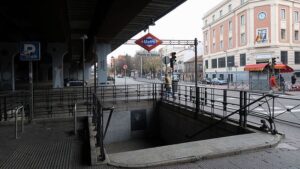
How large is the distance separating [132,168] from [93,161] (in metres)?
0.83

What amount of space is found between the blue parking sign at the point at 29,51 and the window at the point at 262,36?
42.0 m

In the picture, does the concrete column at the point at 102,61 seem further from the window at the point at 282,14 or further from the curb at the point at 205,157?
the window at the point at 282,14

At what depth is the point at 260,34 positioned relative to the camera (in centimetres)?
4359

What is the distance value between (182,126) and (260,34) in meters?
38.4

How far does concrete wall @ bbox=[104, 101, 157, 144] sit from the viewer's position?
13.2 metres

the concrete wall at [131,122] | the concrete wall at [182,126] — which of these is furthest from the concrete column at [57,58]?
the concrete wall at [182,126]

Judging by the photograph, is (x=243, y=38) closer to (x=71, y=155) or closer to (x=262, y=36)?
(x=262, y=36)

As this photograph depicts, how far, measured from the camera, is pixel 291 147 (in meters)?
5.80

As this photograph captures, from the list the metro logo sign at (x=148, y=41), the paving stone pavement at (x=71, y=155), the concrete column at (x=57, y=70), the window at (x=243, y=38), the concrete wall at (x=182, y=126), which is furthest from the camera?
the window at (x=243, y=38)

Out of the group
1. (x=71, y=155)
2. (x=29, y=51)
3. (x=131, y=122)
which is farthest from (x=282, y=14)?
(x=71, y=155)

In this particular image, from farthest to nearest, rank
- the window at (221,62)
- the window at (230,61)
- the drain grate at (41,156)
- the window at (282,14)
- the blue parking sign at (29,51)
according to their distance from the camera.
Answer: the window at (221,62)
the window at (230,61)
the window at (282,14)
the blue parking sign at (29,51)
the drain grate at (41,156)

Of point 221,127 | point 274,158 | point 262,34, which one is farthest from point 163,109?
point 262,34

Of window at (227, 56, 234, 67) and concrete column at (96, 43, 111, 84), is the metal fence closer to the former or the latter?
concrete column at (96, 43, 111, 84)

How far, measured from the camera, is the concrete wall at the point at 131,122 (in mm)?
13180
